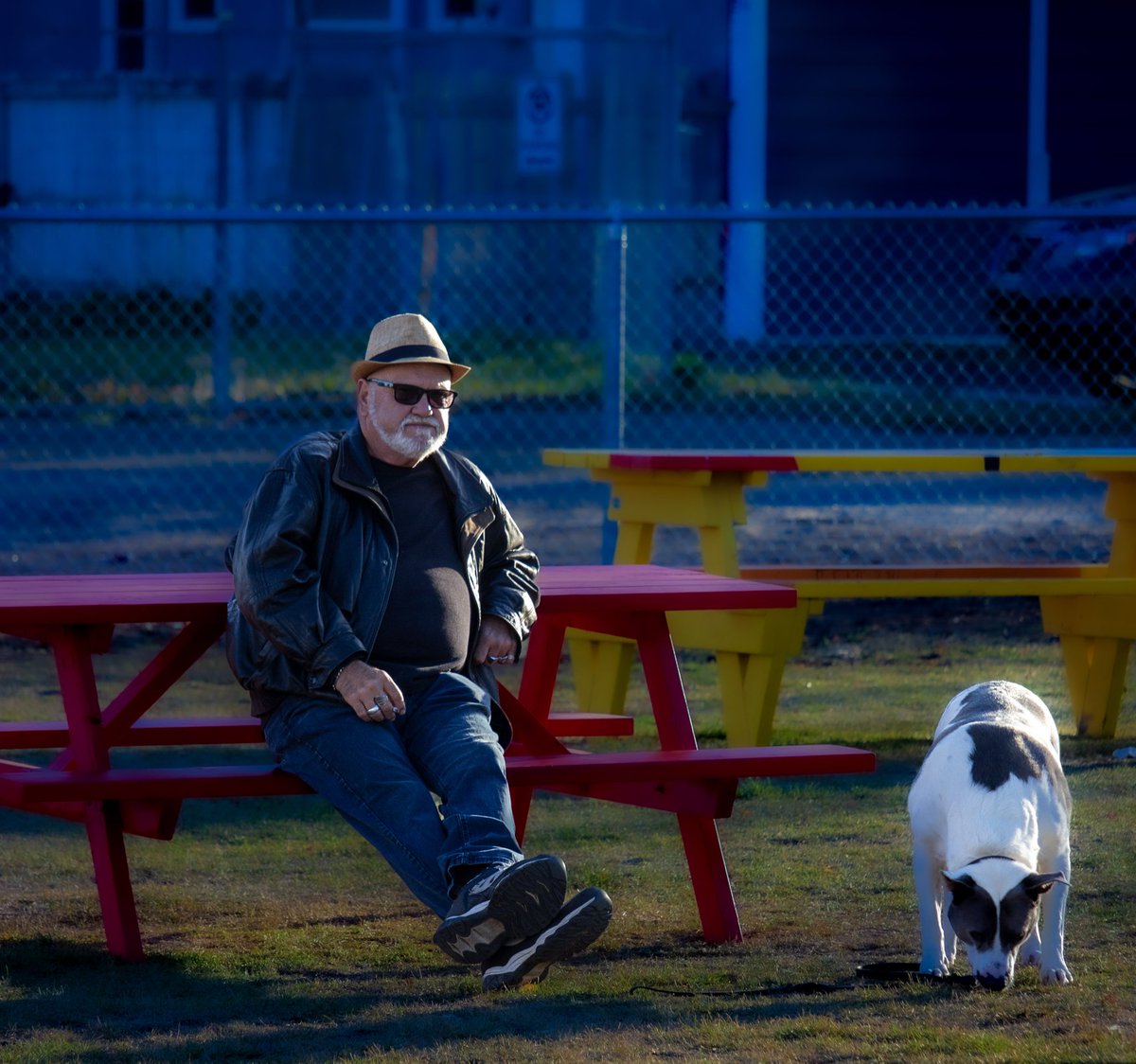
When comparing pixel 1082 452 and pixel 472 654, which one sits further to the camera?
pixel 1082 452

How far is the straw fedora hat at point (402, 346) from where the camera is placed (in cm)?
450

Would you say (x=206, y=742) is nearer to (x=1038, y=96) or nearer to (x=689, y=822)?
(x=689, y=822)

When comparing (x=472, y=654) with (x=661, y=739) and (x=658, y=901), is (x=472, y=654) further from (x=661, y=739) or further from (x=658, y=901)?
(x=658, y=901)

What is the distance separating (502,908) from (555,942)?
15 centimetres

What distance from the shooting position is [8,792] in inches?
165

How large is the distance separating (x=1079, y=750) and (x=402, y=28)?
1345 cm

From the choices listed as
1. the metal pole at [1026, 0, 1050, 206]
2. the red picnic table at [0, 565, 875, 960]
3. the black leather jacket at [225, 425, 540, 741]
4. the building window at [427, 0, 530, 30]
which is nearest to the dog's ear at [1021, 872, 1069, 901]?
the red picnic table at [0, 565, 875, 960]

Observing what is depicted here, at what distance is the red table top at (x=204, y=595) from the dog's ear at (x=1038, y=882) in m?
0.97

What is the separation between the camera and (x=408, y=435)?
14.7 feet

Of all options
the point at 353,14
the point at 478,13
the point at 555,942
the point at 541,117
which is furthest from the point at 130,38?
the point at 555,942

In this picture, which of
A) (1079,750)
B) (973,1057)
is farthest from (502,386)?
(973,1057)

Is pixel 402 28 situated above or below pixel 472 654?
above

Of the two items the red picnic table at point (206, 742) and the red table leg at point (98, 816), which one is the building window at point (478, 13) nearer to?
the red picnic table at point (206, 742)

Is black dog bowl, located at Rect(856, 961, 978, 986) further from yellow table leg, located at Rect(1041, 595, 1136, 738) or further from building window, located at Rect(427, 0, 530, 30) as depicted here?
building window, located at Rect(427, 0, 530, 30)
